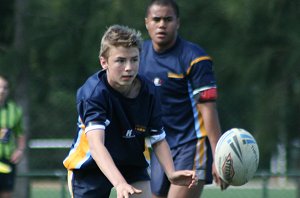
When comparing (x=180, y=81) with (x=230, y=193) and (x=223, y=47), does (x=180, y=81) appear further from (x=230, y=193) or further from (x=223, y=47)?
(x=230, y=193)

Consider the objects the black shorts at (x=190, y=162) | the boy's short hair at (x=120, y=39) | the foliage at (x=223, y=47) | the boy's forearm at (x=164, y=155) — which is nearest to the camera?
the boy's short hair at (x=120, y=39)

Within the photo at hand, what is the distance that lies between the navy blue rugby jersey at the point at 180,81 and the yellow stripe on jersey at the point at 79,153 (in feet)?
4.23

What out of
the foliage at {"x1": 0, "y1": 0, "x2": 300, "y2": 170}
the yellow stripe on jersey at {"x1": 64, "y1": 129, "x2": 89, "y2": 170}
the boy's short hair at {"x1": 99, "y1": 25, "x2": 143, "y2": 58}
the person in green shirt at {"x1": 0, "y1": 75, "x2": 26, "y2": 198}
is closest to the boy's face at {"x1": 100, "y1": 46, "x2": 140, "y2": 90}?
the boy's short hair at {"x1": 99, "y1": 25, "x2": 143, "y2": 58}

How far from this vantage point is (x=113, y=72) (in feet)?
16.6

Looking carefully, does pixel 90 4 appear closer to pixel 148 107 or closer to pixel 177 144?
pixel 177 144

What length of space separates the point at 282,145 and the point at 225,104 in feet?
3.00

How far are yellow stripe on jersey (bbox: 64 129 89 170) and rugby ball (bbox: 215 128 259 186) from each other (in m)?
1.01

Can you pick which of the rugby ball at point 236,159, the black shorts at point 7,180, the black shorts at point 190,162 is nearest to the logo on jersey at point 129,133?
the rugby ball at point 236,159

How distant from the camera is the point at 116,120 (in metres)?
5.15

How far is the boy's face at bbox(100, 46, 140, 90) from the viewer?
5.02 m

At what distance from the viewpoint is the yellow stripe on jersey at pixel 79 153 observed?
520 cm

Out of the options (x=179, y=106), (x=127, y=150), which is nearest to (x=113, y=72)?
(x=127, y=150)

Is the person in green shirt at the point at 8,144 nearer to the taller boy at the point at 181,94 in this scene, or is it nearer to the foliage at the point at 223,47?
the foliage at the point at 223,47

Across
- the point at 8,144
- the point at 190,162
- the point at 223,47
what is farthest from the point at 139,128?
the point at 223,47
